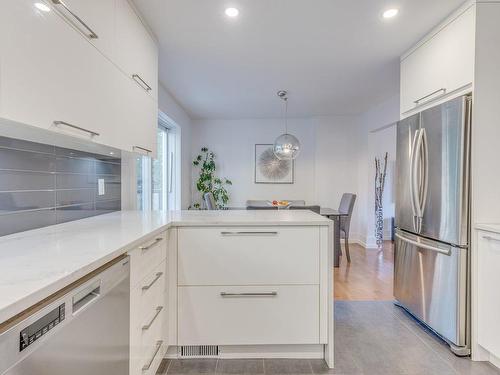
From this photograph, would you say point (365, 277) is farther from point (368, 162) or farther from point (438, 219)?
point (368, 162)

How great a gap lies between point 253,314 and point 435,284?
132 centimetres

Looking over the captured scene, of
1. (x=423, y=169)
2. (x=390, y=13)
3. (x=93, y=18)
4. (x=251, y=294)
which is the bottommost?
(x=251, y=294)

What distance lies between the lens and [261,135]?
571 centimetres

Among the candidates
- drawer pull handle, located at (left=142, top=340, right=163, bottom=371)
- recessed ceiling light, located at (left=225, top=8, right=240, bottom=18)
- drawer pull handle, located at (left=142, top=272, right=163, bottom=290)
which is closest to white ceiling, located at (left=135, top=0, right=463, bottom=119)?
recessed ceiling light, located at (left=225, top=8, right=240, bottom=18)

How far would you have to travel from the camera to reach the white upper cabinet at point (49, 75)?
0.93 metres

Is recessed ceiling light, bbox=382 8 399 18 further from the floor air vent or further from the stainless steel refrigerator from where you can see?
the floor air vent

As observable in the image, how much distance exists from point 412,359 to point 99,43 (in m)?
2.60

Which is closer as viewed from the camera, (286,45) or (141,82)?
(141,82)

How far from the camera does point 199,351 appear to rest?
1.88 metres

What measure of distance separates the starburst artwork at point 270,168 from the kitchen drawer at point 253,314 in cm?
399

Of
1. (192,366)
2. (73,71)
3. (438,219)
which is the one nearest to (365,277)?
(438,219)

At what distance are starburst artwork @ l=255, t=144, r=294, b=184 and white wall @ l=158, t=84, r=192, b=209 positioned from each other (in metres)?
1.30

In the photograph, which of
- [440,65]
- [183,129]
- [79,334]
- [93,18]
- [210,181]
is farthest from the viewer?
[210,181]

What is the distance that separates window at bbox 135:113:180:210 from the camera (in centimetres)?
393
